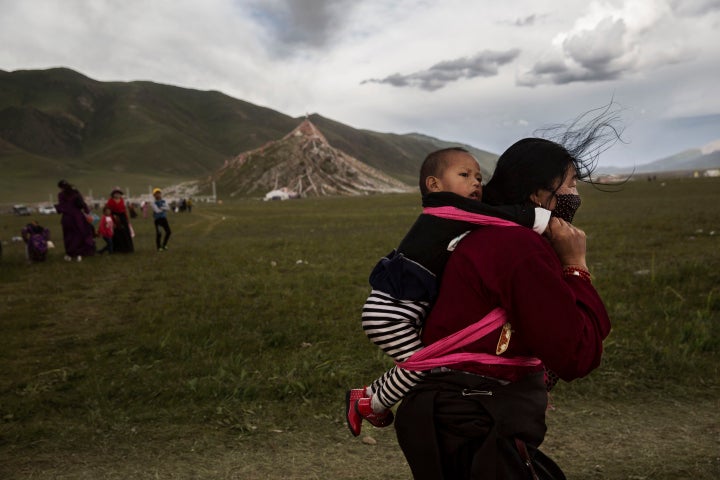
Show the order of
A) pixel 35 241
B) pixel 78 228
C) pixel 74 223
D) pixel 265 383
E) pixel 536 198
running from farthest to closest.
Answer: pixel 78 228, pixel 74 223, pixel 35 241, pixel 265 383, pixel 536 198

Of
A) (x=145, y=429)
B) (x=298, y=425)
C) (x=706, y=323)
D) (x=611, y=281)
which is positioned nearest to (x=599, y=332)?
(x=298, y=425)

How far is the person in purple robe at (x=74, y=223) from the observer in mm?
17969

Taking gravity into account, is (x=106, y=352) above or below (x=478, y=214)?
below

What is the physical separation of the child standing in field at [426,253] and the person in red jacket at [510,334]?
0.06 meters

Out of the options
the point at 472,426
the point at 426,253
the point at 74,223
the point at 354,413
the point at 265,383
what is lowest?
the point at 265,383

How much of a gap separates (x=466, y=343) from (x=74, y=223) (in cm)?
1873

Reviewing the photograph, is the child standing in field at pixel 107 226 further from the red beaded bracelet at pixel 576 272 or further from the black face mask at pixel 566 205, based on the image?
the red beaded bracelet at pixel 576 272

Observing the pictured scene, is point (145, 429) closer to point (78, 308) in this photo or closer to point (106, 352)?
point (106, 352)

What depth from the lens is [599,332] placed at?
2.10 m

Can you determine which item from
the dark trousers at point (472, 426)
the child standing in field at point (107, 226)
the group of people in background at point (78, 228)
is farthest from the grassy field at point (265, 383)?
the child standing in field at point (107, 226)

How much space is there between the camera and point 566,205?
235cm

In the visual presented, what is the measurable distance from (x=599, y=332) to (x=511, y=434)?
0.52 m

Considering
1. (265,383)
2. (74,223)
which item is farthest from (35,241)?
(265,383)

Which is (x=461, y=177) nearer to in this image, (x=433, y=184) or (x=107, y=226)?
(x=433, y=184)
